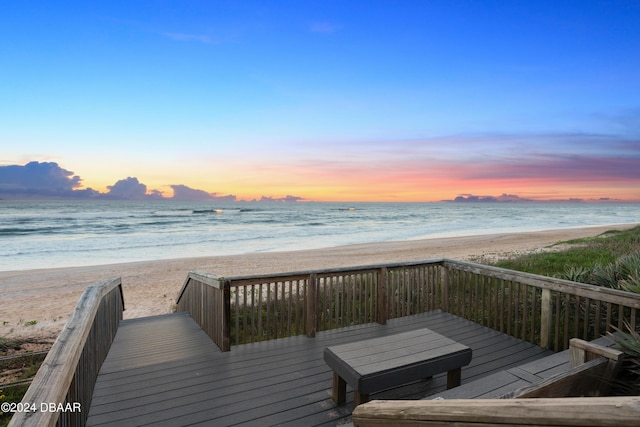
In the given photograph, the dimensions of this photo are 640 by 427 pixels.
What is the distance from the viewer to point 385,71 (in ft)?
47.1

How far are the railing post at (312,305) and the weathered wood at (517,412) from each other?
12.0ft

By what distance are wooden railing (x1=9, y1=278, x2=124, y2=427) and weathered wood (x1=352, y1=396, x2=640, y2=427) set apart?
1356mm

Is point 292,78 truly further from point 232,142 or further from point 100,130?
point 100,130

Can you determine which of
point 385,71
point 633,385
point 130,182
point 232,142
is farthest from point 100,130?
point 130,182

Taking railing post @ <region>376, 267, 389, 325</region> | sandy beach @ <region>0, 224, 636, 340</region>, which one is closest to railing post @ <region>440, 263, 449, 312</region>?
railing post @ <region>376, 267, 389, 325</region>

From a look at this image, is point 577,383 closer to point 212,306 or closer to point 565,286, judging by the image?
point 565,286

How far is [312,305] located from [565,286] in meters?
3.23

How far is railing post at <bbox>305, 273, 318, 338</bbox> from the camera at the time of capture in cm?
482

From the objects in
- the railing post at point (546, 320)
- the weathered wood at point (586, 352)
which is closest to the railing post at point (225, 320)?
the weathered wood at point (586, 352)

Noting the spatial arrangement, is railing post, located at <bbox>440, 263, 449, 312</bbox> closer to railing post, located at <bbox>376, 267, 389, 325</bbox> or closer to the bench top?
railing post, located at <bbox>376, 267, 389, 325</bbox>

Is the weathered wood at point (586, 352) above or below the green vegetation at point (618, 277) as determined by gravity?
above

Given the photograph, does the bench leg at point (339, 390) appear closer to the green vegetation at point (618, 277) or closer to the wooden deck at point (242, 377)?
the wooden deck at point (242, 377)

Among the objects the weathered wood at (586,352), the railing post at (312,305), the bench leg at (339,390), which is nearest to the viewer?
the weathered wood at (586,352)

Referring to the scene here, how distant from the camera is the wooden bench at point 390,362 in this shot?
9.11 feet
